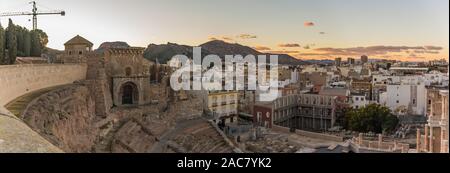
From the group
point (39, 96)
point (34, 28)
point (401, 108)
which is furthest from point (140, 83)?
point (401, 108)

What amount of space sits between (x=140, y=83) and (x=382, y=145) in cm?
602

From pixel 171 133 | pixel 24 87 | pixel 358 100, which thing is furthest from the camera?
pixel 358 100

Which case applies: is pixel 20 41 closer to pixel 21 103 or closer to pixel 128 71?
pixel 128 71

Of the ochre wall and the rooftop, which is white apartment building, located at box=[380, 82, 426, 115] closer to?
the rooftop

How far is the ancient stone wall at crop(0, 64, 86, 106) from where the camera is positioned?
6156 millimetres

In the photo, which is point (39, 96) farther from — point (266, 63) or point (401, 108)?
point (401, 108)

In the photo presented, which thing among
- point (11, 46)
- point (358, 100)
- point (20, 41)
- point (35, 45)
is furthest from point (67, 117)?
point (358, 100)

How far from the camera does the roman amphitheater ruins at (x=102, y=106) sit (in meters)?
6.11

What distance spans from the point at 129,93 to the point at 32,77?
13.9ft

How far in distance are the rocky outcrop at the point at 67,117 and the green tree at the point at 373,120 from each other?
8.61m

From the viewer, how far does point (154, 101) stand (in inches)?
468

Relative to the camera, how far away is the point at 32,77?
763cm
